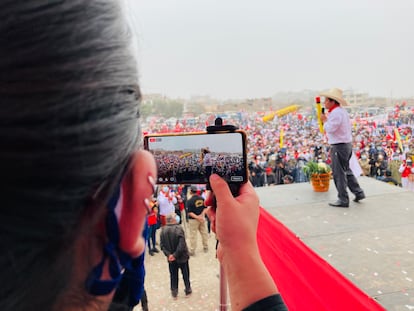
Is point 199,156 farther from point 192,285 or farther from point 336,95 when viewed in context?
point 192,285

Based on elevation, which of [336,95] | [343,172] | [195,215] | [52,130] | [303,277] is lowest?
[195,215]

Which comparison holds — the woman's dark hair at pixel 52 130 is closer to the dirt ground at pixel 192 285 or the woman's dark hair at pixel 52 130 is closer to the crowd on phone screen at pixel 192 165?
the crowd on phone screen at pixel 192 165

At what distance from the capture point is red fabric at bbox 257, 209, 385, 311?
1.46 meters

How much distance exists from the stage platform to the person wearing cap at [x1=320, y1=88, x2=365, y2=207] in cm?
15

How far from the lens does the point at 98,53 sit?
12.4 inches

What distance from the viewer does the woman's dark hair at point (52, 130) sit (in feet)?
0.92

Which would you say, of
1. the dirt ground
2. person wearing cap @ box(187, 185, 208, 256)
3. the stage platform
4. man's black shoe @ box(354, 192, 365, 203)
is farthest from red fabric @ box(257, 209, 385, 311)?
person wearing cap @ box(187, 185, 208, 256)

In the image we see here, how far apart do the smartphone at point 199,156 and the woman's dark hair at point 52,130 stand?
381mm

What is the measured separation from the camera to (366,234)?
7.57 feet

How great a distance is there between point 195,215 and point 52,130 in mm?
5477

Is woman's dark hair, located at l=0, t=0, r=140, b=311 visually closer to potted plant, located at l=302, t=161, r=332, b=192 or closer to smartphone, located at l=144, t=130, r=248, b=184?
smartphone, located at l=144, t=130, r=248, b=184

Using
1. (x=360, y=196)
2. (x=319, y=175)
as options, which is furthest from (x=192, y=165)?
(x=319, y=175)

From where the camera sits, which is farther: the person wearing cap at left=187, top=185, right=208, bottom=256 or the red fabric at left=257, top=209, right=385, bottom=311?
the person wearing cap at left=187, top=185, right=208, bottom=256

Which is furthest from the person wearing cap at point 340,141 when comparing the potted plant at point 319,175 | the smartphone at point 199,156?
the smartphone at point 199,156
